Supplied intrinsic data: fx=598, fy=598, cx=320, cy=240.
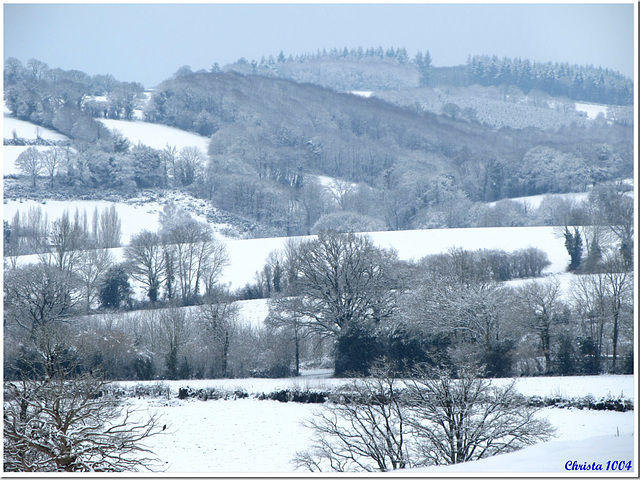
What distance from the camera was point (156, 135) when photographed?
304ft

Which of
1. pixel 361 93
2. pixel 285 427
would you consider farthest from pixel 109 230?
pixel 361 93

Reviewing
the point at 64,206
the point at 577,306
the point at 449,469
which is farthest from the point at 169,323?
the point at 64,206

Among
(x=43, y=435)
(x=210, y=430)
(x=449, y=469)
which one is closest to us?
(x=449, y=469)

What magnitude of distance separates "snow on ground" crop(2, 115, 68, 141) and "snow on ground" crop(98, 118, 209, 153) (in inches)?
343

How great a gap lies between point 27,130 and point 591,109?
8555 cm

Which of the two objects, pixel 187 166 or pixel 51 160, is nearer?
pixel 51 160

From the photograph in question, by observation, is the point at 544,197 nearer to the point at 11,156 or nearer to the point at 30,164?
the point at 30,164

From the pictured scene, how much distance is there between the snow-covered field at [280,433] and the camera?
22.7ft

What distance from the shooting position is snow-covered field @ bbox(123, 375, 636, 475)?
6.93 metres

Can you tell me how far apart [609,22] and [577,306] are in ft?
53.3

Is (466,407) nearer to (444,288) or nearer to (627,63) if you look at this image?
(627,63)

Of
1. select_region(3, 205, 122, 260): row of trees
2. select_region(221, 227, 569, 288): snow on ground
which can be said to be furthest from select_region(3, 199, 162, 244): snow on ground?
select_region(221, 227, 569, 288): snow on ground

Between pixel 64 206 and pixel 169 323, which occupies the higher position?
pixel 64 206

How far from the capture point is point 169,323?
2617 cm
